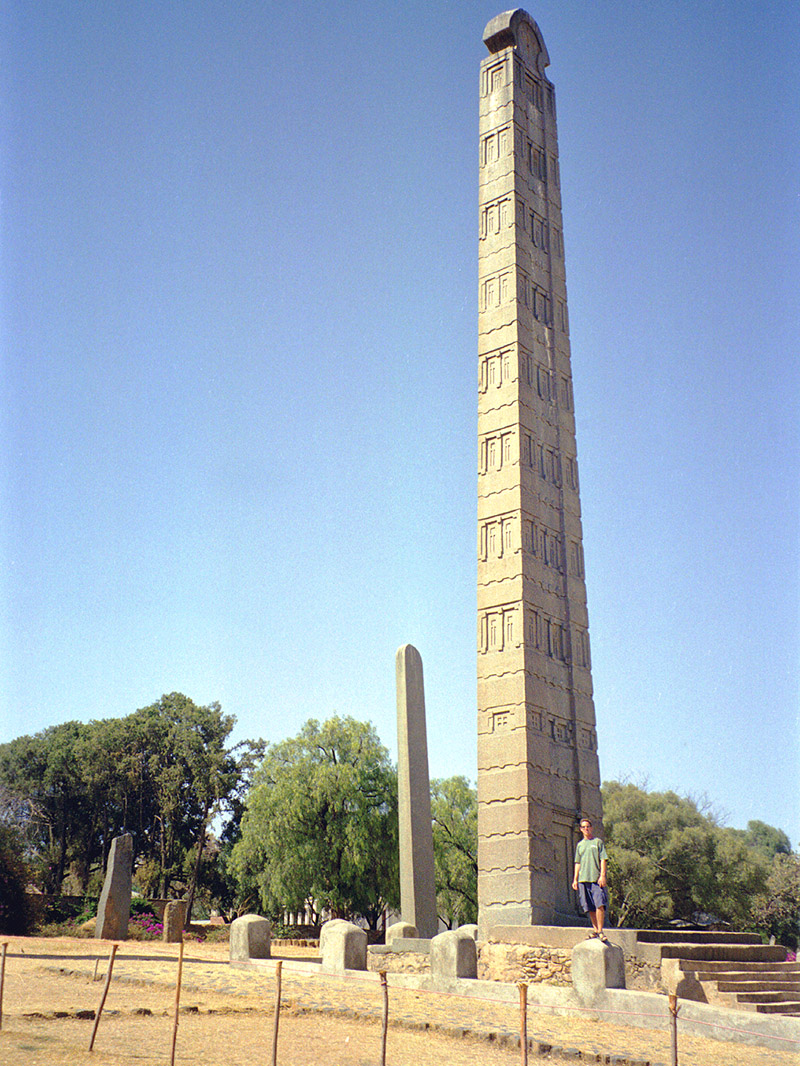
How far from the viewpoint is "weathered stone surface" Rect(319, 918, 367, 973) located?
1301 centimetres

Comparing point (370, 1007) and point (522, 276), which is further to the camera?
point (522, 276)

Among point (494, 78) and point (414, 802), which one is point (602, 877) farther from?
point (494, 78)

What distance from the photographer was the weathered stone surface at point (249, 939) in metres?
14.1

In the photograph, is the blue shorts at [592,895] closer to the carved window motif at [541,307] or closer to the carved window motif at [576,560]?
the carved window motif at [576,560]

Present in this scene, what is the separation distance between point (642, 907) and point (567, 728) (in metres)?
20.2

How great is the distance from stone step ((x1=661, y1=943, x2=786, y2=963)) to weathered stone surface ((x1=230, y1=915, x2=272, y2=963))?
586 centimetres

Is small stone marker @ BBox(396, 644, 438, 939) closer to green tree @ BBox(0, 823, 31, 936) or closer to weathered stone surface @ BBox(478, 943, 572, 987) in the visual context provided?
weathered stone surface @ BBox(478, 943, 572, 987)

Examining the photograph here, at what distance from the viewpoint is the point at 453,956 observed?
12227 millimetres

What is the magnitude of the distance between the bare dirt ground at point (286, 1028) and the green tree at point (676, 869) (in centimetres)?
2332

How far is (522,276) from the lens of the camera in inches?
723

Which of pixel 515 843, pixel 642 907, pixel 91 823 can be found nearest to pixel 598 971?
pixel 515 843

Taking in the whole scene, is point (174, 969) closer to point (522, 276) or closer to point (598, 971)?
point (598, 971)

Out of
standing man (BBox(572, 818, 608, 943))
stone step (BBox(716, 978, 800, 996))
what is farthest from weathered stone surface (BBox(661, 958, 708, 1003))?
standing man (BBox(572, 818, 608, 943))

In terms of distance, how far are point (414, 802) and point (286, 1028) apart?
9.95m
